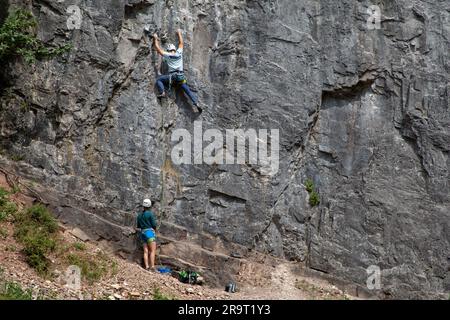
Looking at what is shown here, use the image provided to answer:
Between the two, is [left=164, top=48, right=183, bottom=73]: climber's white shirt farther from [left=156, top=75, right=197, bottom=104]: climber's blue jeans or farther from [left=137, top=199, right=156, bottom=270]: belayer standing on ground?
[left=137, top=199, right=156, bottom=270]: belayer standing on ground

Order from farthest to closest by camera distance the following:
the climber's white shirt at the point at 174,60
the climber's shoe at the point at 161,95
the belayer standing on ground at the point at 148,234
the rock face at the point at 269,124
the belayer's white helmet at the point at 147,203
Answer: the climber's shoe at the point at 161,95, the climber's white shirt at the point at 174,60, the rock face at the point at 269,124, the belayer's white helmet at the point at 147,203, the belayer standing on ground at the point at 148,234

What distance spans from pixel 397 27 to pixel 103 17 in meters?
6.59

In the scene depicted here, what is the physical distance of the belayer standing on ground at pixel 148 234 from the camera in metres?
14.2

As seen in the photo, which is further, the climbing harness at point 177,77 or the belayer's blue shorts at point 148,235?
the climbing harness at point 177,77

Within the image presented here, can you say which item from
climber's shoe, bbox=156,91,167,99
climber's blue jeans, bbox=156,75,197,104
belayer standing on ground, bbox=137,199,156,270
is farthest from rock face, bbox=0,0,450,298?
belayer standing on ground, bbox=137,199,156,270

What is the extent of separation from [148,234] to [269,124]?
147 inches

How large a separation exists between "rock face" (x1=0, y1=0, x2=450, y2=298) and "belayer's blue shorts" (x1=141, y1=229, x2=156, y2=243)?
412 millimetres

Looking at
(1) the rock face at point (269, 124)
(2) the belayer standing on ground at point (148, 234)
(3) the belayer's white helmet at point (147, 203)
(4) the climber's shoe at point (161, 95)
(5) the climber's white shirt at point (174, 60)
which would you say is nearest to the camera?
(2) the belayer standing on ground at point (148, 234)

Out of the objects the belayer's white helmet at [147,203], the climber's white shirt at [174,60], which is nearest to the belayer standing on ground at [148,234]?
the belayer's white helmet at [147,203]

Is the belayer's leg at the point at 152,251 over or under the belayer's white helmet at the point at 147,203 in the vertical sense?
under

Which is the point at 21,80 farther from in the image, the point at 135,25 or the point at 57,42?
the point at 135,25

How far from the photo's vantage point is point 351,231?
51.1 ft

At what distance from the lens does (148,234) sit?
1420cm

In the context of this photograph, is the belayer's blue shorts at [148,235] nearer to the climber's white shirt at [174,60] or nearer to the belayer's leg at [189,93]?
the belayer's leg at [189,93]
